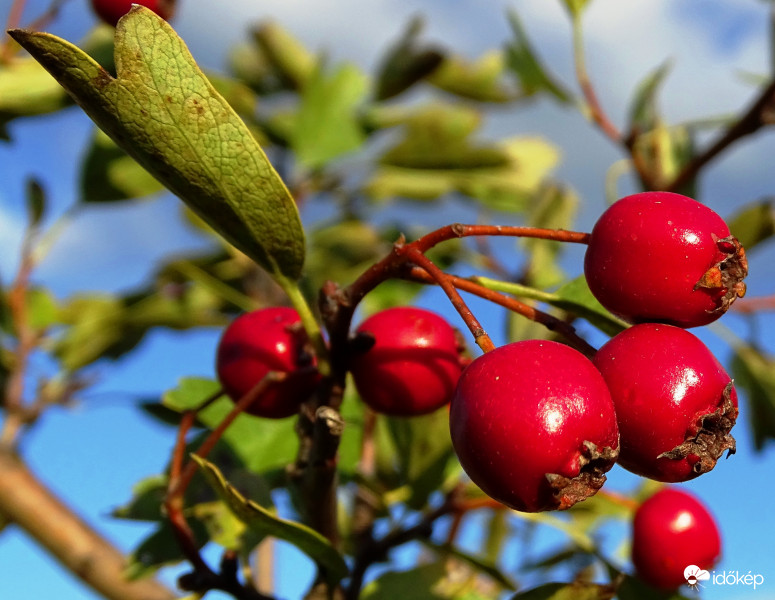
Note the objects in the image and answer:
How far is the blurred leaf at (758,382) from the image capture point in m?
2.02

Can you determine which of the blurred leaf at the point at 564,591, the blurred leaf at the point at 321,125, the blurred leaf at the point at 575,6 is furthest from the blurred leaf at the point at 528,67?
the blurred leaf at the point at 564,591

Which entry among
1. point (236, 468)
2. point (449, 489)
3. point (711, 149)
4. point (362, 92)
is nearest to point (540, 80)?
point (711, 149)

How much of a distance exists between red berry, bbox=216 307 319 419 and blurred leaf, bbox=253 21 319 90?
2232mm

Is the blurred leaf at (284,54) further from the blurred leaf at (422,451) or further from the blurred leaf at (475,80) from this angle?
the blurred leaf at (422,451)

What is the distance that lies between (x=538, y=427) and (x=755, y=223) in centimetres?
135

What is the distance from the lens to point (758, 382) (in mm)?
2029

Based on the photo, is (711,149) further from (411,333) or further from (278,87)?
(278,87)

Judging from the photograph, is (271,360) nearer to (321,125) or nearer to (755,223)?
(755,223)

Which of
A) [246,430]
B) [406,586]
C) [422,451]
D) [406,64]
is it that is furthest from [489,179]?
[406,586]

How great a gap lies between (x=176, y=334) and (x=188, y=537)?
4.51 ft

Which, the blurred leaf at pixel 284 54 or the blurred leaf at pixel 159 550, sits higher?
the blurred leaf at pixel 284 54

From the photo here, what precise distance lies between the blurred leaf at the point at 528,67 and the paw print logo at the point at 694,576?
1328mm

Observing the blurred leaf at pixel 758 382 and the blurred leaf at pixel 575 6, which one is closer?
the blurred leaf at pixel 758 382

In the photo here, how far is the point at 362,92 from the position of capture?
293cm
